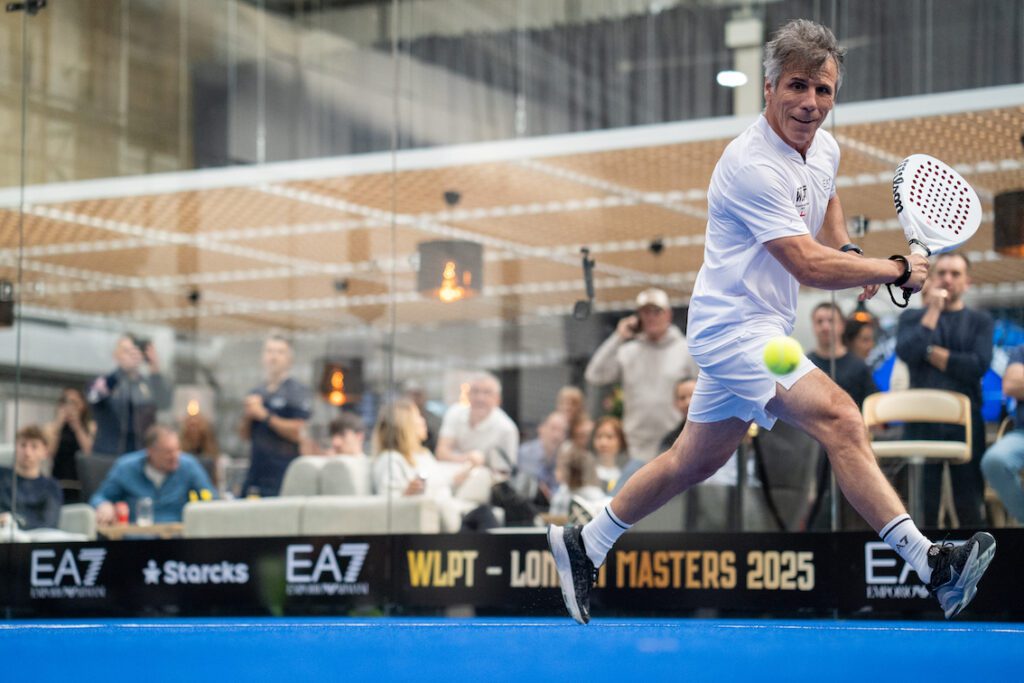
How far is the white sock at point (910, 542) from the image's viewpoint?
4492 millimetres

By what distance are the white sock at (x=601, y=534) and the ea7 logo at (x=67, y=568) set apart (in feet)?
14.9

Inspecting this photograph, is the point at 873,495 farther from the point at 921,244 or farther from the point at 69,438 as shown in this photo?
the point at 69,438

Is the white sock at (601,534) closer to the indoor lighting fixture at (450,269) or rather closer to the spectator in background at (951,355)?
the spectator in background at (951,355)

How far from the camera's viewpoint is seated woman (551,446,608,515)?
317 inches

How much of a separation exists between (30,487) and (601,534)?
5.01m

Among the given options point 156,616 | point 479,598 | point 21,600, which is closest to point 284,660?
point 479,598

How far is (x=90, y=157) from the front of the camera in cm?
937

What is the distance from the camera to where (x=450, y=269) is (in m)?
8.55

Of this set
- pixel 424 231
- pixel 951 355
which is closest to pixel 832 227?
pixel 951 355

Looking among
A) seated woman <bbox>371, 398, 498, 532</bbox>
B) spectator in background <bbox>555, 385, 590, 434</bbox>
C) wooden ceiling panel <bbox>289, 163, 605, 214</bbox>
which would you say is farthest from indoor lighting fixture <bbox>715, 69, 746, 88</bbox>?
seated woman <bbox>371, 398, 498, 532</bbox>

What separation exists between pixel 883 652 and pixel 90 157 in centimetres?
646

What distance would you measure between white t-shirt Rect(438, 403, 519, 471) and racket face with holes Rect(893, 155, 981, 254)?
369 centimetres

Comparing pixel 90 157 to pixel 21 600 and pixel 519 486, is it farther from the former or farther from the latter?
pixel 519 486

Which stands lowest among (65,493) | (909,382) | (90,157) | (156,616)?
(156,616)
